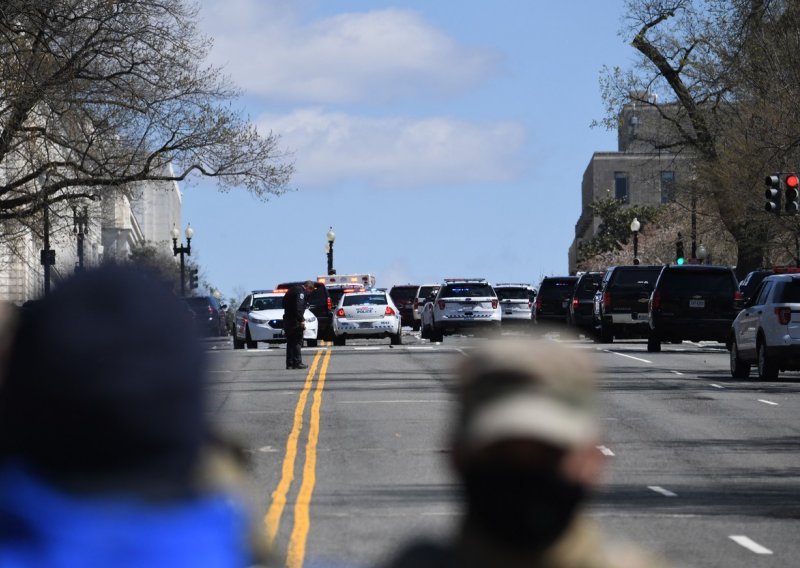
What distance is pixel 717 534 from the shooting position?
457 inches

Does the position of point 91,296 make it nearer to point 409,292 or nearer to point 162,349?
point 162,349

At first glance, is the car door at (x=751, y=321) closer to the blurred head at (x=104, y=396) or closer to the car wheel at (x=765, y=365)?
the car wheel at (x=765, y=365)

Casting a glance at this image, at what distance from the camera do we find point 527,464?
218 cm

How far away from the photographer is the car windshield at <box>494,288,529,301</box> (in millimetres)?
56656

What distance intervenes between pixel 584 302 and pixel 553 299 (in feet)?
11.7

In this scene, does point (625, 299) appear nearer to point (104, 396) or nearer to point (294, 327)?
point (294, 327)

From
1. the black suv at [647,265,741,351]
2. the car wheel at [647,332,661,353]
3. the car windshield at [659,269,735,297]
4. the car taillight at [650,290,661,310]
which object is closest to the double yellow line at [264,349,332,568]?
the car taillight at [650,290,661,310]

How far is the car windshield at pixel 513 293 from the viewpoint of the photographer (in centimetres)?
5666

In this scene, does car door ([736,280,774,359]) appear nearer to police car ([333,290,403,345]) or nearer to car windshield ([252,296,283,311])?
police car ([333,290,403,345])

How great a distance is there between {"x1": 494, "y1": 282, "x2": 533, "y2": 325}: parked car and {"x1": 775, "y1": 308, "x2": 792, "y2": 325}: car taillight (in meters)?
29.0

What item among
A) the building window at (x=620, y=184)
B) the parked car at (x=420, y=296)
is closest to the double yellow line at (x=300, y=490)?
the parked car at (x=420, y=296)

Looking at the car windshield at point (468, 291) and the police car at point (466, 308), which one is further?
the car windshield at point (468, 291)

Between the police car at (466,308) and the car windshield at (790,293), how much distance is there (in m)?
18.7

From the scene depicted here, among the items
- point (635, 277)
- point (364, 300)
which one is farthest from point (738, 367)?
point (364, 300)
